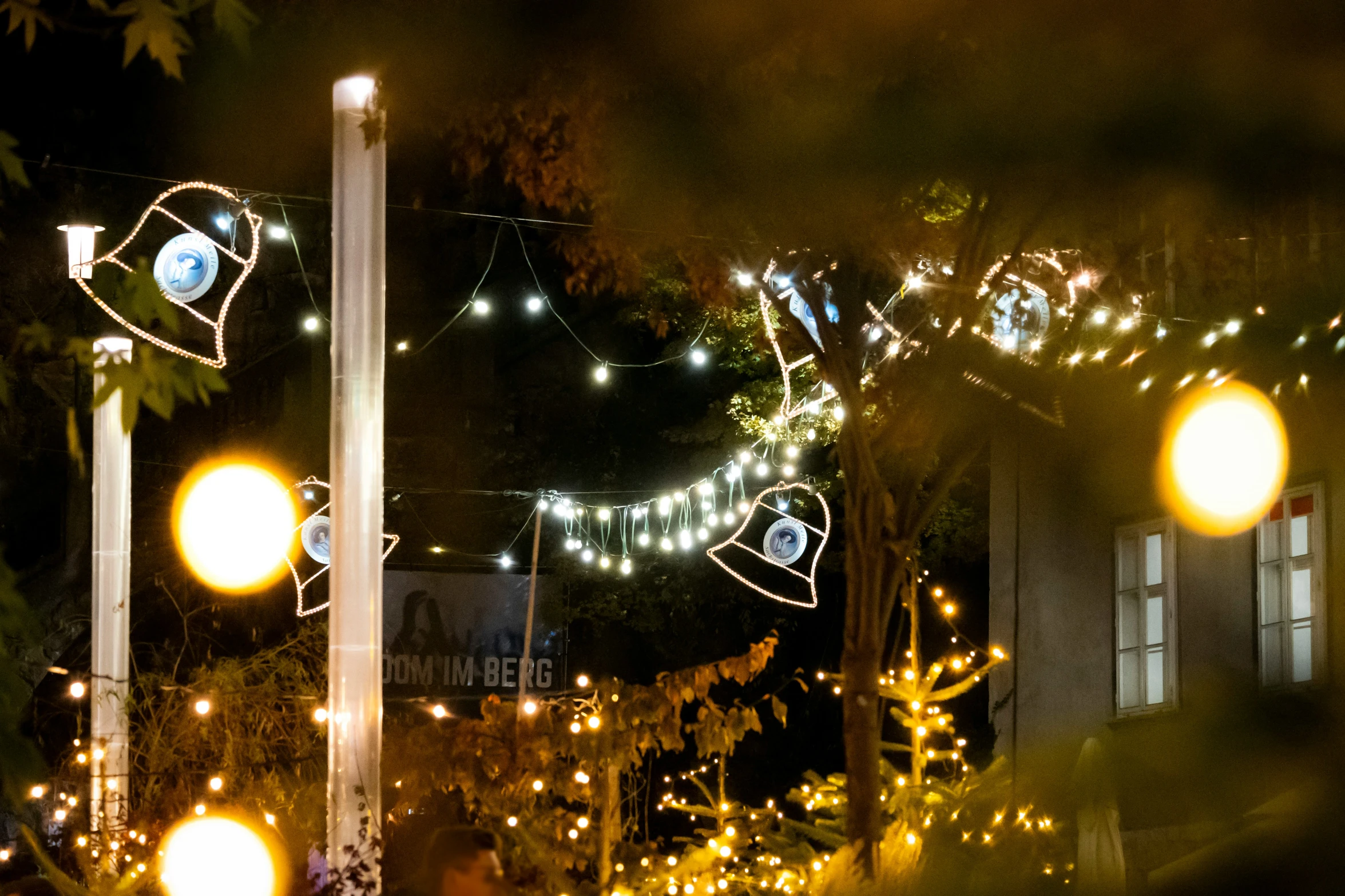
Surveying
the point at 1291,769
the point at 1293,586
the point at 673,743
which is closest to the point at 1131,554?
the point at 1293,586

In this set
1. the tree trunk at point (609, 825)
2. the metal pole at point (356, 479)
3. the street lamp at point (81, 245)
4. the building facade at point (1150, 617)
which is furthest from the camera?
the street lamp at point (81, 245)

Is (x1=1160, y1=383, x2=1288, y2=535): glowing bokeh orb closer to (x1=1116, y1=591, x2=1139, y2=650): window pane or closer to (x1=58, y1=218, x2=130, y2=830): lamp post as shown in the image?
(x1=1116, y1=591, x2=1139, y2=650): window pane

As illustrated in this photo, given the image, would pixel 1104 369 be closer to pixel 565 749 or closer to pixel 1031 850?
pixel 1031 850

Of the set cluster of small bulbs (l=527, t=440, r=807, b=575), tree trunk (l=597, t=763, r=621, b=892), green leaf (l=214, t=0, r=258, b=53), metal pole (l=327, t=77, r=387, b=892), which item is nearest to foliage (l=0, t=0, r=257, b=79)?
green leaf (l=214, t=0, r=258, b=53)

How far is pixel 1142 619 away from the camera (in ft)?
38.0

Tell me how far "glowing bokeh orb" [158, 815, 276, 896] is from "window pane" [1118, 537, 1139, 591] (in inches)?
261

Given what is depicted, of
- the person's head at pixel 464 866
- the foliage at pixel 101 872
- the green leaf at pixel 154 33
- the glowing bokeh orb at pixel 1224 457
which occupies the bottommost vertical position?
the foliage at pixel 101 872

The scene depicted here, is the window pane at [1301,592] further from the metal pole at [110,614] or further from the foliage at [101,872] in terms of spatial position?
the metal pole at [110,614]

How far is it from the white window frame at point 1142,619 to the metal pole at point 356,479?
6.18 metres

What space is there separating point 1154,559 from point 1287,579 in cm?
146

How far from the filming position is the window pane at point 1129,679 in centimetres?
1163

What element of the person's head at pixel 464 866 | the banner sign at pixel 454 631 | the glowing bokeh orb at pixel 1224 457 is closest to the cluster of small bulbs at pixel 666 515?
the banner sign at pixel 454 631

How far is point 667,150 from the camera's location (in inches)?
306

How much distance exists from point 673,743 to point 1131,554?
4.75m
